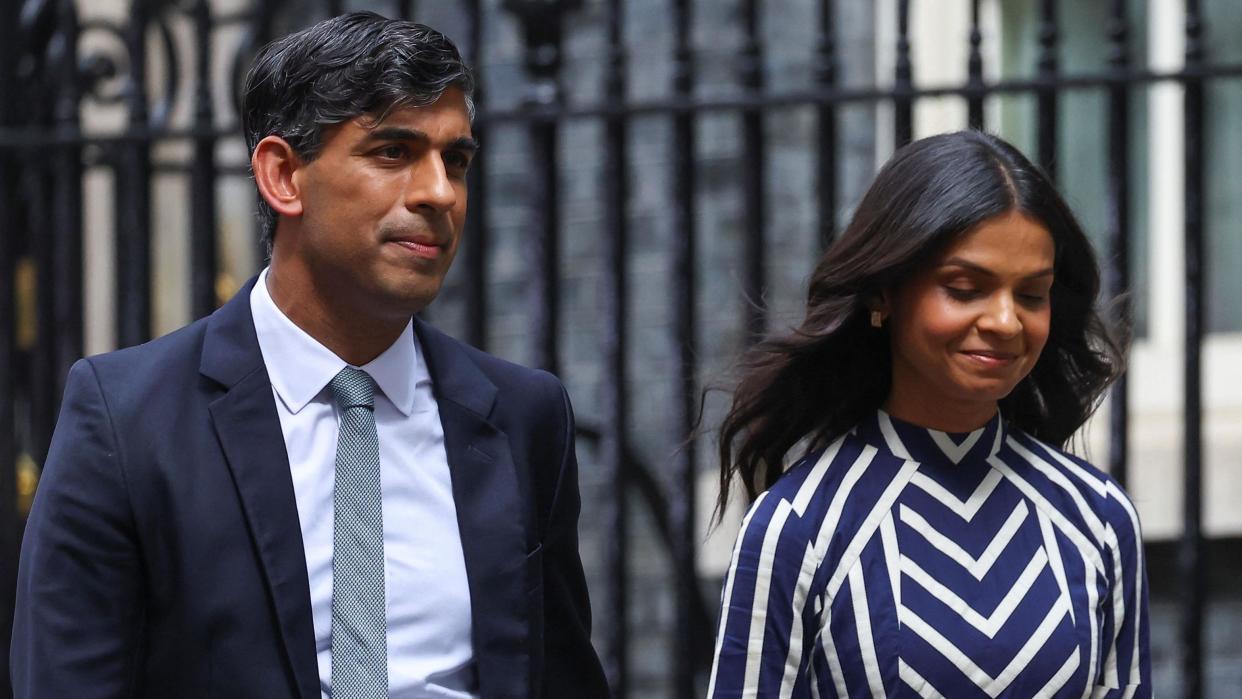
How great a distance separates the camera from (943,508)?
246 centimetres

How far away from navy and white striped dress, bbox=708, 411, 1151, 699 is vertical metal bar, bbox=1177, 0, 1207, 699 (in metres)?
1.82

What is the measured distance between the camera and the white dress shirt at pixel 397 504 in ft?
7.85

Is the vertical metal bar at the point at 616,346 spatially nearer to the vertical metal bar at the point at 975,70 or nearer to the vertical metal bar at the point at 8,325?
the vertical metal bar at the point at 975,70

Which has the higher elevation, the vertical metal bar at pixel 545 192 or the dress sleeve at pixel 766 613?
the vertical metal bar at pixel 545 192

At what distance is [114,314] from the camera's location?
5047 mm

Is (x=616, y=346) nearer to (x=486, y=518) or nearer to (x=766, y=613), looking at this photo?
(x=486, y=518)

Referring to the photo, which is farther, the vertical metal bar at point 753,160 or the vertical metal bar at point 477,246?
the vertical metal bar at point 477,246

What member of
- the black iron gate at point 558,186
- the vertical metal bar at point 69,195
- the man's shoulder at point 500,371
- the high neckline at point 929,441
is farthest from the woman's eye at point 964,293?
the vertical metal bar at point 69,195

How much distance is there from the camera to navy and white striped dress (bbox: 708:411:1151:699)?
236 cm

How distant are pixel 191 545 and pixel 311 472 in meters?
0.18

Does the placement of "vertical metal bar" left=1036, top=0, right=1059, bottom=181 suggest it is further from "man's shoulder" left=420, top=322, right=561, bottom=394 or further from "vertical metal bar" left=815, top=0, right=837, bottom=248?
"man's shoulder" left=420, top=322, right=561, bottom=394

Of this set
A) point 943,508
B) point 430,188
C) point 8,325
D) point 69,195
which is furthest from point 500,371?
point 8,325

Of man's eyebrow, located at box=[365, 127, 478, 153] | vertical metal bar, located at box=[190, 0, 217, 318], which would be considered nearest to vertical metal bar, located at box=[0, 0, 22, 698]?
vertical metal bar, located at box=[190, 0, 217, 318]

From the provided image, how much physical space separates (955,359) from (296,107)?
868 mm
